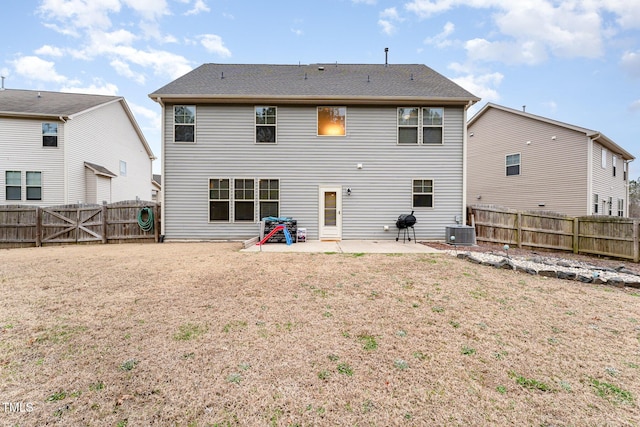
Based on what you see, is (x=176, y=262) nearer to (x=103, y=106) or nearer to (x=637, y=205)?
(x=103, y=106)

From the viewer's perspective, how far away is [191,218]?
9578mm

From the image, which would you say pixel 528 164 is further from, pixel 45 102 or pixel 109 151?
pixel 45 102

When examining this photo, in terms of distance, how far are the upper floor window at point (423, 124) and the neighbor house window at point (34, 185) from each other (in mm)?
15443

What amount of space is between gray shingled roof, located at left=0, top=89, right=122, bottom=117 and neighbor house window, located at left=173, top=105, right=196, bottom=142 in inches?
259

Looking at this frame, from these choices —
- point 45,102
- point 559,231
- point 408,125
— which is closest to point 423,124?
point 408,125

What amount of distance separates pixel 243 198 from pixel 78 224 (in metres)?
5.88

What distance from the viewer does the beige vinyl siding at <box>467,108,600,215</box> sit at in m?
12.3

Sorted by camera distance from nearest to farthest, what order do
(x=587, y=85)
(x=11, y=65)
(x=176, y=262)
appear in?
(x=176, y=262) < (x=11, y=65) < (x=587, y=85)

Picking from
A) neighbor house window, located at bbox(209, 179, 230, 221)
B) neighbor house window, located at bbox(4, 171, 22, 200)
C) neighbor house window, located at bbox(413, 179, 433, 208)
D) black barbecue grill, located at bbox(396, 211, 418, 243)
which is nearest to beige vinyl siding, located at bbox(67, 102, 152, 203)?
neighbor house window, located at bbox(4, 171, 22, 200)

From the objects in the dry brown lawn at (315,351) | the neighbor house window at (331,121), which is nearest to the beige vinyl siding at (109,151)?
the dry brown lawn at (315,351)

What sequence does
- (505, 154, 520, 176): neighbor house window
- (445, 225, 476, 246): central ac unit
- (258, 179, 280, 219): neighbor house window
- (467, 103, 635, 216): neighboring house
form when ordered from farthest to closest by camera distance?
(505, 154, 520, 176): neighbor house window < (467, 103, 635, 216): neighboring house < (258, 179, 280, 219): neighbor house window < (445, 225, 476, 246): central ac unit

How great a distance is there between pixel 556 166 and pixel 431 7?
9489mm

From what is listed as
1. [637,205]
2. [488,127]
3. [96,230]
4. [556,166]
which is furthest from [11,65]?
[637,205]

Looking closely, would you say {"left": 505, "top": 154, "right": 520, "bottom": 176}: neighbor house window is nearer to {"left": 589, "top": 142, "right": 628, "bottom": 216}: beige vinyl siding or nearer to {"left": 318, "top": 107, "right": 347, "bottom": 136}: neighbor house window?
{"left": 589, "top": 142, "right": 628, "bottom": 216}: beige vinyl siding
